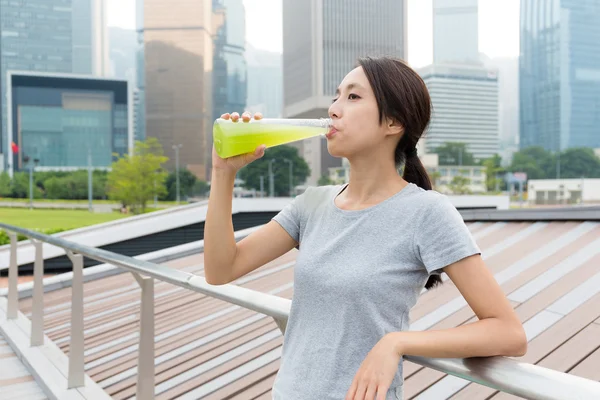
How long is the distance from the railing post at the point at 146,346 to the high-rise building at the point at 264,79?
89687mm

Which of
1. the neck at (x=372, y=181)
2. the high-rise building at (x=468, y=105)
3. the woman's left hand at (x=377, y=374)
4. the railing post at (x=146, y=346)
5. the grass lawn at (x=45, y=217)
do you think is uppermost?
the high-rise building at (x=468, y=105)

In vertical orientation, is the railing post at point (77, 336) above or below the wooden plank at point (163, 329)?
above

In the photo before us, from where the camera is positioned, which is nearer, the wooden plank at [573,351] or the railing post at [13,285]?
the wooden plank at [573,351]

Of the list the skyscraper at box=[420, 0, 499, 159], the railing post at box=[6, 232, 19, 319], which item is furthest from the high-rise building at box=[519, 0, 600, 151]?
the railing post at box=[6, 232, 19, 319]

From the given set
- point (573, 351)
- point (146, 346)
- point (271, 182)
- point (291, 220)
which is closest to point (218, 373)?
point (146, 346)

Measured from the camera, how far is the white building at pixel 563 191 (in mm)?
68375

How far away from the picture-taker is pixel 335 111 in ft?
2.74

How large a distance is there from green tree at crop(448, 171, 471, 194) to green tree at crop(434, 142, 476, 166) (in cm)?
1612

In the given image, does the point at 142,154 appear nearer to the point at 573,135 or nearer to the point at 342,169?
the point at 342,169

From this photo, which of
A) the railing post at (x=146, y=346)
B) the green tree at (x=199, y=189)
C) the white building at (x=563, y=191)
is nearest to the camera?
the railing post at (x=146, y=346)

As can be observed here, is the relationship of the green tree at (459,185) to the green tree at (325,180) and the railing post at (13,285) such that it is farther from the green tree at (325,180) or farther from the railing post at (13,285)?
the railing post at (13,285)

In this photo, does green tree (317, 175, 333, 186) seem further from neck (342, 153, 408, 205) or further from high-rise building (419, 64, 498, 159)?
neck (342, 153, 408, 205)

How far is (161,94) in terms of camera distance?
85250 millimetres

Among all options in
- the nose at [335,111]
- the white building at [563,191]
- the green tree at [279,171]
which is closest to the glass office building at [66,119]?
the green tree at [279,171]
